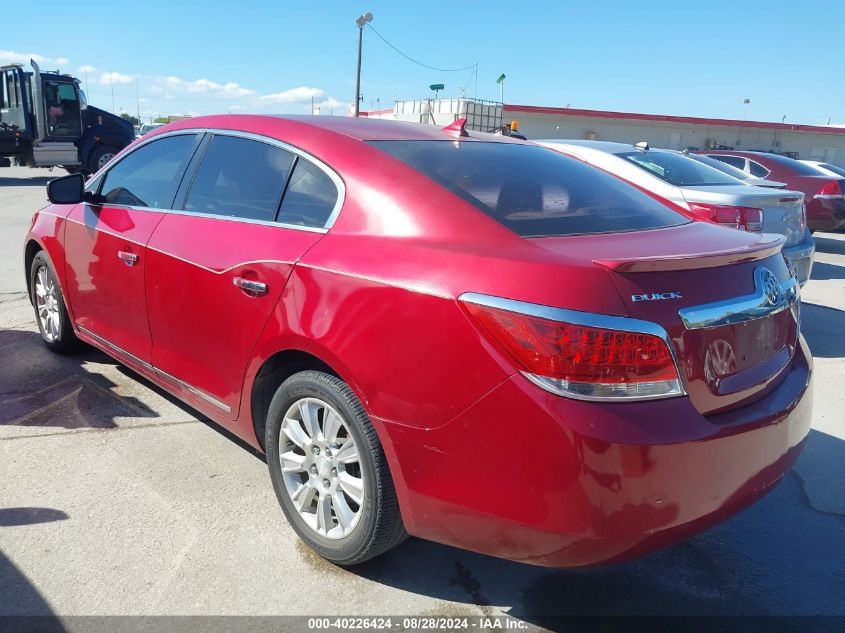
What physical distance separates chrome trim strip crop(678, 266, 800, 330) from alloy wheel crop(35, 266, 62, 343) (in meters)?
4.07

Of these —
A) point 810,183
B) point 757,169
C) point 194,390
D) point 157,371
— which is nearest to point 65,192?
point 157,371

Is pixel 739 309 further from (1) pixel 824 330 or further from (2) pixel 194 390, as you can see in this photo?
(1) pixel 824 330

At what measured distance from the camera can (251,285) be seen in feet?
9.25

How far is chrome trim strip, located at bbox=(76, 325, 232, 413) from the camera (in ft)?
10.5

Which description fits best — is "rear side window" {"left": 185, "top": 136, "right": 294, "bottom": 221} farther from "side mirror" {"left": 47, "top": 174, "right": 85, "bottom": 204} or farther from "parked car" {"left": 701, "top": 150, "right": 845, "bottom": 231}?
"parked car" {"left": 701, "top": 150, "right": 845, "bottom": 231}

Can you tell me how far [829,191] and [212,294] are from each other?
12.5 metres

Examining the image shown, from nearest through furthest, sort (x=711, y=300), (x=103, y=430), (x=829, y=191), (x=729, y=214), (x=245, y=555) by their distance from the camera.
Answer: (x=711, y=300)
(x=245, y=555)
(x=103, y=430)
(x=729, y=214)
(x=829, y=191)

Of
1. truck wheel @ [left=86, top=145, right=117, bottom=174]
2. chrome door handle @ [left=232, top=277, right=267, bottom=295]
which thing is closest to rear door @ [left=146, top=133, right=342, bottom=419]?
chrome door handle @ [left=232, top=277, right=267, bottom=295]

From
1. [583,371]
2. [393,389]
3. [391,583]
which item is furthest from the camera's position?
[391,583]

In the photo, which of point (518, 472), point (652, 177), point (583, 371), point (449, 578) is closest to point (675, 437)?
point (583, 371)

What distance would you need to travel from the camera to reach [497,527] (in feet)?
7.10

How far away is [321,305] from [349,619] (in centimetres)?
110

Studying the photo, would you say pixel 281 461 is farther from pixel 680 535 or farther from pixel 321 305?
pixel 680 535

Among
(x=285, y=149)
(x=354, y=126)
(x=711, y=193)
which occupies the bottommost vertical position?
(x=711, y=193)
